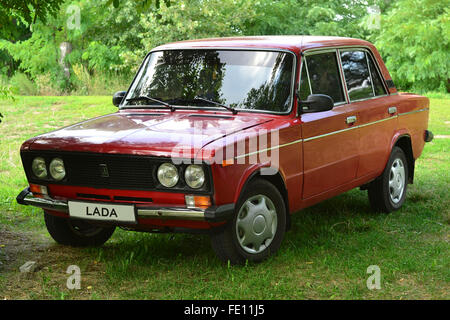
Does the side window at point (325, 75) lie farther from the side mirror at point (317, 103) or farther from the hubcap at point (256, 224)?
the hubcap at point (256, 224)

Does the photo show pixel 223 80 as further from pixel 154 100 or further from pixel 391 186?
pixel 391 186

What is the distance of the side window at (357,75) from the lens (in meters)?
7.24

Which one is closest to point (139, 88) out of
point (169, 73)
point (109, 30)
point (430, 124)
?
point (169, 73)

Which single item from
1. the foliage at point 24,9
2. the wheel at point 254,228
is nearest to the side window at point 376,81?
the wheel at point 254,228

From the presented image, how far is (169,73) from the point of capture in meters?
6.64

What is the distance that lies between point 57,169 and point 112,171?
60cm

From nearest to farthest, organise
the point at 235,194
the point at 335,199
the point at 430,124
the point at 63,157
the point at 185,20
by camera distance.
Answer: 1. the point at 235,194
2. the point at 63,157
3. the point at 335,199
4. the point at 430,124
5. the point at 185,20

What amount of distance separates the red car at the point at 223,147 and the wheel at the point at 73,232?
0.04 feet

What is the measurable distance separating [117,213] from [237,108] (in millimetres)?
1461

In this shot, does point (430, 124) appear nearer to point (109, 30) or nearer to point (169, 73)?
point (169, 73)

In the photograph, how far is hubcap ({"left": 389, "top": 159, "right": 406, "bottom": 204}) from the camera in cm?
797

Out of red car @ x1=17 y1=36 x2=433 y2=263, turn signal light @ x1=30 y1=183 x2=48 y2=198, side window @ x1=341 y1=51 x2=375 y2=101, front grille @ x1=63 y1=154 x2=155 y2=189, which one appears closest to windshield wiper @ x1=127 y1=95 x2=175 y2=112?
red car @ x1=17 y1=36 x2=433 y2=263
